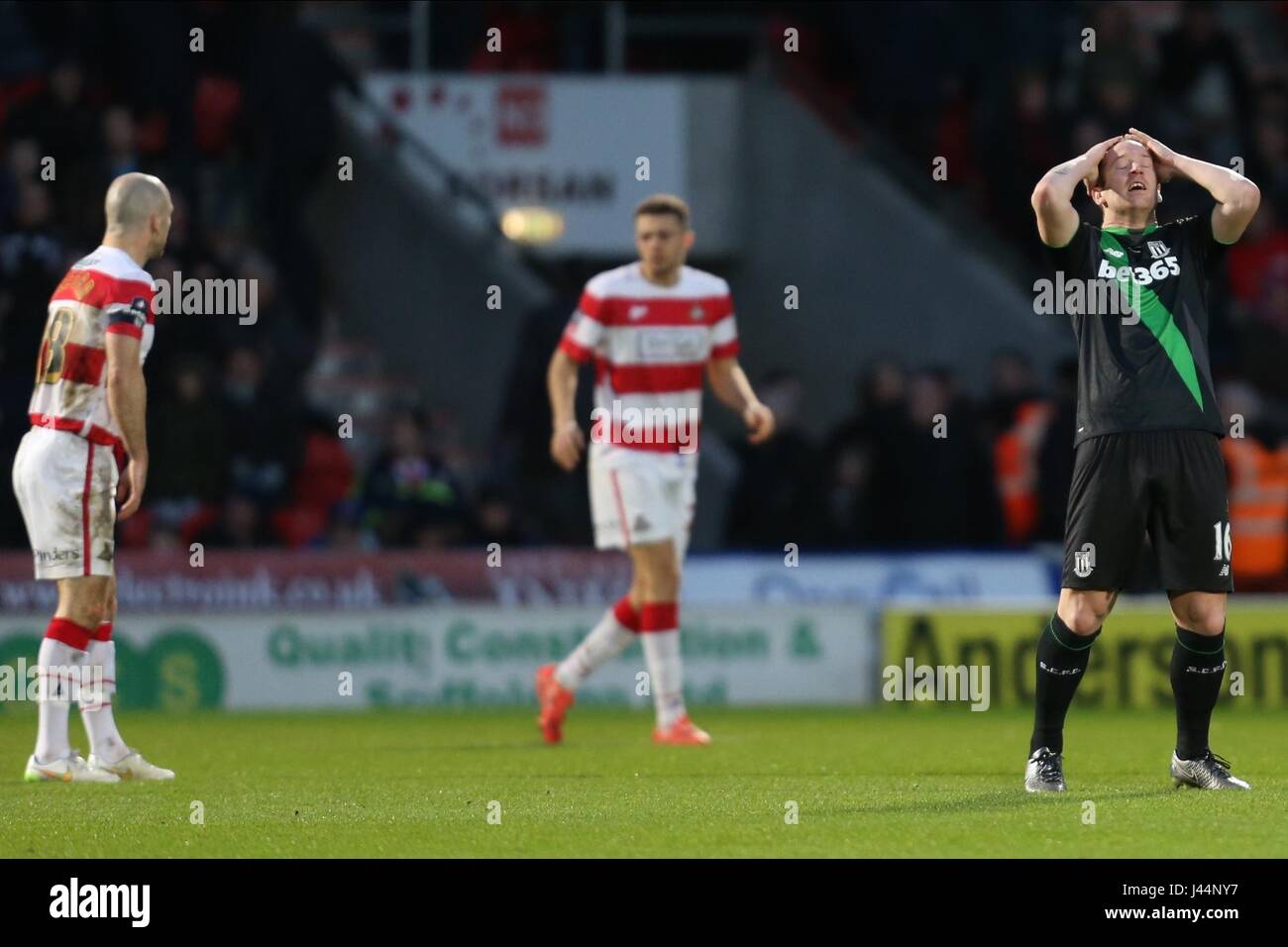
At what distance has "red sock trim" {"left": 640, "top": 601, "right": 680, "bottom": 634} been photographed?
11180 millimetres

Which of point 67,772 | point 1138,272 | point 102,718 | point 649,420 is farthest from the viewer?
point 649,420

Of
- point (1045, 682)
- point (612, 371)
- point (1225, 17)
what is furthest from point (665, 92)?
point (1045, 682)

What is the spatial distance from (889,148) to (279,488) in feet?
22.0

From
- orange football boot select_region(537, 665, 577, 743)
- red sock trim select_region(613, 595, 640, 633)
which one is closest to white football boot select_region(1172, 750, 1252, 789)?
red sock trim select_region(613, 595, 640, 633)

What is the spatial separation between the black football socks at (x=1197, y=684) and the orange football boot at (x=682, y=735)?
318cm

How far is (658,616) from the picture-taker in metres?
11.2

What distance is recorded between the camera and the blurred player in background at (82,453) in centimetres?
911

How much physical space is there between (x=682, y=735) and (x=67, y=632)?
10.1ft

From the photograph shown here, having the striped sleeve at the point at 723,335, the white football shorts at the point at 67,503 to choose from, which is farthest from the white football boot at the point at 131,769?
the striped sleeve at the point at 723,335

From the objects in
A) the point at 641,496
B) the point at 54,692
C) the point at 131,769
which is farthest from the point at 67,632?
the point at 641,496

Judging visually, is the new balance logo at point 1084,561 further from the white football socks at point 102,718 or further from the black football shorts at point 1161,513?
the white football socks at point 102,718

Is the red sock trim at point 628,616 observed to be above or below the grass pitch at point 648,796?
above

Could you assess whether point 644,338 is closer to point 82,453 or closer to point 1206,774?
point 82,453

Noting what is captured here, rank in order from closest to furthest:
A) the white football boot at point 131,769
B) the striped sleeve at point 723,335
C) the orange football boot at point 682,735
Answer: the white football boot at point 131,769 < the orange football boot at point 682,735 < the striped sleeve at point 723,335
